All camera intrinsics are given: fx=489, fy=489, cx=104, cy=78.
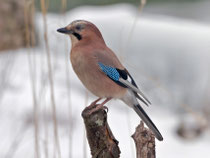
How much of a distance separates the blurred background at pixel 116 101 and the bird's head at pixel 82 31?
0.63m

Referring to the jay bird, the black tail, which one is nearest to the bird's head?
the jay bird

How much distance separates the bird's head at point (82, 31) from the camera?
2357mm

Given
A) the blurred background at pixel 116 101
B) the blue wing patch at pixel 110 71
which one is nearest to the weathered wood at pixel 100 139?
the blue wing patch at pixel 110 71

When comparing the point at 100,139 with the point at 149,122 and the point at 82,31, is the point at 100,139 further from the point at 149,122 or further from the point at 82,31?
the point at 82,31

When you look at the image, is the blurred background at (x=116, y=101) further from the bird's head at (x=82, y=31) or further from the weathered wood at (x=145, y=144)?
the weathered wood at (x=145, y=144)

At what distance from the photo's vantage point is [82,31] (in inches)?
94.7

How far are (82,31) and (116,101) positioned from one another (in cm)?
397

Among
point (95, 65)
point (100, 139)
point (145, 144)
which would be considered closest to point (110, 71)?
point (95, 65)

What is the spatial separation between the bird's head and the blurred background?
63cm

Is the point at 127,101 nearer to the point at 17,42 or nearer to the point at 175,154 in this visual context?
the point at 175,154

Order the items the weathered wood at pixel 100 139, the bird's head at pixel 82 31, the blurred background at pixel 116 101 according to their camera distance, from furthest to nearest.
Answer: the blurred background at pixel 116 101 → the bird's head at pixel 82 31 → the weathered wood at pixel 100 139

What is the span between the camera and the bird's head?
2.36 meters

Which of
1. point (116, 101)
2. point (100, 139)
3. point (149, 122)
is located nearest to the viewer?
point (100, 139)

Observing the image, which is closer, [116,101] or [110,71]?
[110,71]
